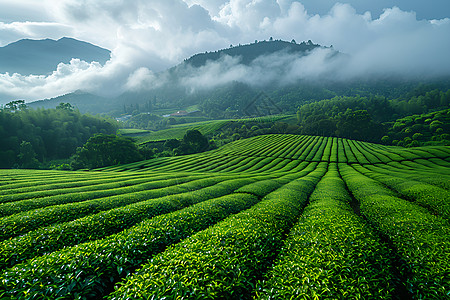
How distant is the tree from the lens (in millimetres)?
98625

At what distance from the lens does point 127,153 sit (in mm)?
103562

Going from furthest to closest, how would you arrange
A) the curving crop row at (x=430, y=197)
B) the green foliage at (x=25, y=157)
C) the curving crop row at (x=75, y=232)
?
the green foliage at (x=25, y=157), the curving crop row at (x=430, y=197), the curving crop row at (x=75, y=232)

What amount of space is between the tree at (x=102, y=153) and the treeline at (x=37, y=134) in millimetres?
27201

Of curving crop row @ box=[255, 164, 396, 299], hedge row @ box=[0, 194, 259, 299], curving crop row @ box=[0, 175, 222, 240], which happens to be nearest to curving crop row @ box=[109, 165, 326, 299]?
curving crop row @ box=[255, 164, 396, 299]

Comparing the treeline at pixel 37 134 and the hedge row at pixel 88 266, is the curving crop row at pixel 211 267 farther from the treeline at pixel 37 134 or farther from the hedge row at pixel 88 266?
the treeline at pixel 37 134

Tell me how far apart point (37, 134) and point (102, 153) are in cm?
5549

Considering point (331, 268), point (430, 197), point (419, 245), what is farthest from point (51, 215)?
point (430, 197)

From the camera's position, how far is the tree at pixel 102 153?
324ft

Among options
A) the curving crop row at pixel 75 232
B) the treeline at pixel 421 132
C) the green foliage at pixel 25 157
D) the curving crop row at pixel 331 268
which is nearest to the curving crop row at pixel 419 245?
the curving crop row at pixel 331 268

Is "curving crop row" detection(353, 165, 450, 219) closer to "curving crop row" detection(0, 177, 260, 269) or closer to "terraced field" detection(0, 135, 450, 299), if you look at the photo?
"terraced field" detection(0, 135, 450, 299)

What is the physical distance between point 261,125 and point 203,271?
185 metres

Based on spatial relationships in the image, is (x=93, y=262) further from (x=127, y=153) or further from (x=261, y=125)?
(x=261, y=125)

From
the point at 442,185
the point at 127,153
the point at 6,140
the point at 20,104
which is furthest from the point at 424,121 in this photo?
the point at 20,104

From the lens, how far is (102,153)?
9950cm
